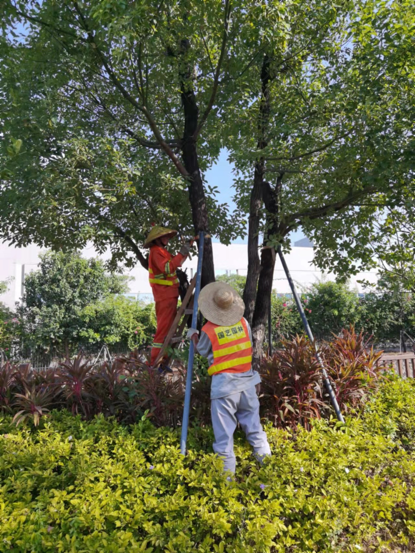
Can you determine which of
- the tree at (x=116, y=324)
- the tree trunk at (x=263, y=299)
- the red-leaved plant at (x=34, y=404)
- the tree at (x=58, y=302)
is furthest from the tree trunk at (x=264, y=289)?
the tree at (x=58, y=302)

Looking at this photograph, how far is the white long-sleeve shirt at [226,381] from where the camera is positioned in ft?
10.3

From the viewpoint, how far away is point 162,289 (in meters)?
5.16

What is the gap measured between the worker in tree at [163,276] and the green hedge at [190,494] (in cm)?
186

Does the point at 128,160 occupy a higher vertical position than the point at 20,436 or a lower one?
higher

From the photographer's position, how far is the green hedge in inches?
88.7

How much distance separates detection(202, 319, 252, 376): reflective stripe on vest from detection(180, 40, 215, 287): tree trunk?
1.56 m

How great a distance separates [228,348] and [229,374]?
22 centimetres

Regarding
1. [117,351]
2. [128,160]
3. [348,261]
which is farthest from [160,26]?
[117,351]

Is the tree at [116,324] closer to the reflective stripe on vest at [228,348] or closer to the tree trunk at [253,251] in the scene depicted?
the tree trunk at [253,251]

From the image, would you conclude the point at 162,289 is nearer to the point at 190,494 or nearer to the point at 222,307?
the point at 222,307

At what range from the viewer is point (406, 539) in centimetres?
253

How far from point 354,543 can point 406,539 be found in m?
0.39

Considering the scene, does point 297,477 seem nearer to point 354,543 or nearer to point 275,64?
point 354,543

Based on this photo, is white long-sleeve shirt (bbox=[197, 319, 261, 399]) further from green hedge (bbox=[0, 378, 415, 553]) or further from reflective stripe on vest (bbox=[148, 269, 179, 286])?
reflective stripe on vest (bbox=[148, 269, 179, 286])
